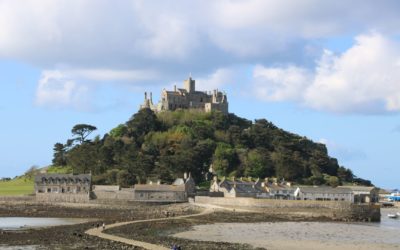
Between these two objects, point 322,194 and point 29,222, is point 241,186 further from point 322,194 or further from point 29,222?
point 29,222

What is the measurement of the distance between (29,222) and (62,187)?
87.5 feet

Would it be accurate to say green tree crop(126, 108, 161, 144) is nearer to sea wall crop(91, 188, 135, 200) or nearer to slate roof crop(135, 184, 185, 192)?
sea wall crop(91, 188, 135, 200)

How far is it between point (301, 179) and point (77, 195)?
30.7 meters

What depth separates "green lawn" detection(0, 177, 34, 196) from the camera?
8300cm

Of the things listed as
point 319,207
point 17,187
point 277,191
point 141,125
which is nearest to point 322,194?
point 277,191

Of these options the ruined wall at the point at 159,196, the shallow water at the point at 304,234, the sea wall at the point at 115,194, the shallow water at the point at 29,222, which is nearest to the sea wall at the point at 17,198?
the sea wall at the point at 115,194

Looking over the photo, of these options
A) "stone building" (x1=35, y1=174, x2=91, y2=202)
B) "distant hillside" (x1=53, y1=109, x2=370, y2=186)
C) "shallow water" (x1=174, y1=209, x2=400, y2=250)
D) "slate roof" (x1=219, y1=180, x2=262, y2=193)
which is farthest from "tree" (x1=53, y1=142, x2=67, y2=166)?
"shallow water" (x1=174, y1=209, x2=400, y2=250)

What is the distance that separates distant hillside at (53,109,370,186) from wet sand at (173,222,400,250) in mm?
32821

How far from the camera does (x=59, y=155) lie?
9619 cm

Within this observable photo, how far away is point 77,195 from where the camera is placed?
247 ft

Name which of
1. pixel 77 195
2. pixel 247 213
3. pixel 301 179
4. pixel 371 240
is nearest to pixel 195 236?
pixel 371 240

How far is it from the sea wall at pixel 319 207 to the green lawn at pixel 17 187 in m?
29.1

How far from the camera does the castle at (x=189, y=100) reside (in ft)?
346

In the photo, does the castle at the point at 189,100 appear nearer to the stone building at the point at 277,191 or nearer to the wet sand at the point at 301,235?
the stone building at the point at 277,191
